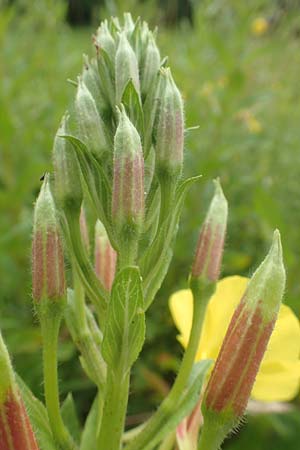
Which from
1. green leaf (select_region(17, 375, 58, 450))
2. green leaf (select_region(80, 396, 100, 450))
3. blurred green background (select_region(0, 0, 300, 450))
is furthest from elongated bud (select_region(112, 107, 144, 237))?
blurred green background (select_region(0, 0, 300, 450))

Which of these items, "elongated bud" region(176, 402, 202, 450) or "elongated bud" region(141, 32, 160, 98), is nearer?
"elongated bud" region(141, 32, 160, 98)

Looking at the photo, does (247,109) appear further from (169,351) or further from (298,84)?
(169,351)

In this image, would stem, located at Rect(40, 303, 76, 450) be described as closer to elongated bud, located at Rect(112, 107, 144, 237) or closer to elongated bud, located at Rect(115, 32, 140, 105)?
elongated bud, located at Rect(112, 107, 144, 237)

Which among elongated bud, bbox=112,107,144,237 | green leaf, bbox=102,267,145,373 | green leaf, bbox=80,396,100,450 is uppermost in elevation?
elongated bud, bbox=112,107,144,237

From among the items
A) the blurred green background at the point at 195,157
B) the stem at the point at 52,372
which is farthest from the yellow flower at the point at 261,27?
the stem at the point at 52,372

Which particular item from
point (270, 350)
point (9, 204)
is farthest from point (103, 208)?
point (9, 204)

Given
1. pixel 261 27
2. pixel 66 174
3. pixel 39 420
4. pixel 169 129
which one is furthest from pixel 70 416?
pixel 261 27
